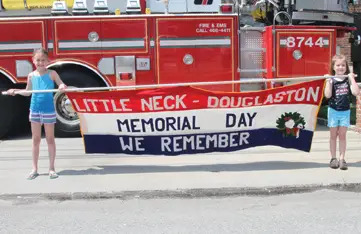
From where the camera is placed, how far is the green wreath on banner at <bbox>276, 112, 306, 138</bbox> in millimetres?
6754

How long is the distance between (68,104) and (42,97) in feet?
9.96

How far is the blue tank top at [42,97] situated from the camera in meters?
6.34

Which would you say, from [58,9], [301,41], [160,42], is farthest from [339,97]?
[58,9]

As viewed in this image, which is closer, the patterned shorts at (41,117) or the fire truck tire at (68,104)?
the patterned shorts at (41,117)

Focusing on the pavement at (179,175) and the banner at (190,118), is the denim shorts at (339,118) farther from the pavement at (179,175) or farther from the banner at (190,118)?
the pavement at (179,175)

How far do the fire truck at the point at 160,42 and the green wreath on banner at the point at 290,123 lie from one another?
2440 millimetres

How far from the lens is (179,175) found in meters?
6.56

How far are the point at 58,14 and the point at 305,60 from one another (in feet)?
15.3

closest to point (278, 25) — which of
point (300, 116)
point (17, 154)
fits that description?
point (300, 116)

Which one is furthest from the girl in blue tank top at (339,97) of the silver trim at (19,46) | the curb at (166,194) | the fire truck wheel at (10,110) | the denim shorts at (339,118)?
the fire truck wheel at (10,110)

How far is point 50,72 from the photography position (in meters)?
6.51

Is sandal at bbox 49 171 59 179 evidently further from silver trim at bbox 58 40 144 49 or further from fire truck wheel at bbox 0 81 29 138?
fire truck wheel at bbox 0 81 29 138

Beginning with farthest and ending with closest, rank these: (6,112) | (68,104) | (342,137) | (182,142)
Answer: (6,112) → (68,104) → (182,142) → (342,137)

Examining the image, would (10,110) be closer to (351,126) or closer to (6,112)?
(6,112)
